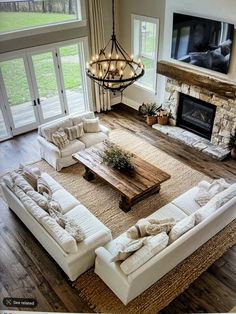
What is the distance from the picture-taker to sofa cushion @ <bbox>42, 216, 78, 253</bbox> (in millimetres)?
4246

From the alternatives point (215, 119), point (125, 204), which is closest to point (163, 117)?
point (215, 119)

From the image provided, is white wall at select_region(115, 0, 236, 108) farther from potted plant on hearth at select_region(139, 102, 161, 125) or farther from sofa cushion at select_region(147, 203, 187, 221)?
sofa cushion at select_region(147, 203, 187, 221)

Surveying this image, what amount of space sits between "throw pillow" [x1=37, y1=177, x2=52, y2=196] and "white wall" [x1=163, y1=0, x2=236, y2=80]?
13.4 ft

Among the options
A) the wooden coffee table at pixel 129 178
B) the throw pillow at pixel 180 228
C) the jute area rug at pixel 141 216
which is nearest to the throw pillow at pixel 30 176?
the jute area rug at pixel 141 216

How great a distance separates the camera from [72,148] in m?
6.82

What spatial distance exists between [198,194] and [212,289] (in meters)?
1.51

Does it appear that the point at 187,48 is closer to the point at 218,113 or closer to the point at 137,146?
the point at 218,113

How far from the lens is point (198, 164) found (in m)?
6.99

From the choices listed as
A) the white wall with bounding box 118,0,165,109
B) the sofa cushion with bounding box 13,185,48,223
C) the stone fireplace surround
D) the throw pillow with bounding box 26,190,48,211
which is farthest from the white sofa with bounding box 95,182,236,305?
the white wall with bounding box 118,0,165,109

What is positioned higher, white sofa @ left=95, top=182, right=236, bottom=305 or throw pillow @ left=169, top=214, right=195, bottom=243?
throw pillow @ left=169, top=214, right=195, bottom=243

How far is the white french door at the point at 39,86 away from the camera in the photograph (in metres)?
7.43

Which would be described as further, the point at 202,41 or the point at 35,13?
the point at 35,13

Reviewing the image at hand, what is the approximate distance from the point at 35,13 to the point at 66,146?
10.1 ft

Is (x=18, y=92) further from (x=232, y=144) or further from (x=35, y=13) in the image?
(x=232, y=144)
